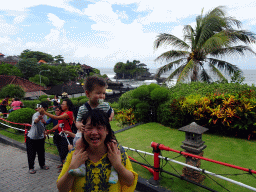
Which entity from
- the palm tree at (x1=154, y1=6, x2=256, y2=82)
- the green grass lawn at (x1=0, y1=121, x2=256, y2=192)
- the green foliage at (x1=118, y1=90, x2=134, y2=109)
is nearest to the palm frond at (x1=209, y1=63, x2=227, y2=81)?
the palm tree at (x1=154, y1=6, x2=256, y2=82)

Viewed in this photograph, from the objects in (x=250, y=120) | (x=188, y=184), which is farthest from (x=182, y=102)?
(x=188, y=184)

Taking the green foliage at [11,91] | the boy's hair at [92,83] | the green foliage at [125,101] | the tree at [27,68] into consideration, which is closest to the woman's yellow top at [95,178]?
the boy's hair at [92,83]

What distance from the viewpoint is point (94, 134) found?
1.52 metres

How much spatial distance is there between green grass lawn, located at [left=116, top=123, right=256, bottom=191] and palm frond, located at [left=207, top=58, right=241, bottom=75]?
20.5 feet

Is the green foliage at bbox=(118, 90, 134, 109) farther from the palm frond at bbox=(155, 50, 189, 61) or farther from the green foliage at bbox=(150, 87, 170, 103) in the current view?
the palm frond at bbox=(155, 50, 189, 61)

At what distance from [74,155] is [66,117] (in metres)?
2.56

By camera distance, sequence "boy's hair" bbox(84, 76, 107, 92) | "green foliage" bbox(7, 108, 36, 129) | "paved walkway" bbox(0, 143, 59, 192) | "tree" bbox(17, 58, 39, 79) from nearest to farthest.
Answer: "boy's hair" bbox(84, 76, 107, 92)
"paved walkway" bbox(0, 143, 59, 192)
"green foliage" bbox(7, 108, 36, 129)
"tree" bbox(17, 58, 39, 79)

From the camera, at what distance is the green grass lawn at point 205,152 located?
3756 millimetres

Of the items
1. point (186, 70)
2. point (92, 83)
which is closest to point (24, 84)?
point (186, 70)

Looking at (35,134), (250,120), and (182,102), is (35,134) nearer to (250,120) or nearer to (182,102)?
(182,102)

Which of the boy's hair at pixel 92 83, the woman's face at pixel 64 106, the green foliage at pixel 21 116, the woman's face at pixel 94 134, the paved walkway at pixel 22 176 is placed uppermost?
the boy's hair at pixel 92 83

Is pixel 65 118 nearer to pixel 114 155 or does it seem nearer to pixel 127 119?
pixel 114 155

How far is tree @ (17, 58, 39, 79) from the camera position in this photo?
42.0 metres

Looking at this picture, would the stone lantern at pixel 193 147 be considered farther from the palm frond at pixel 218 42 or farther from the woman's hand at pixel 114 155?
the palm frond at pixel 218 42
